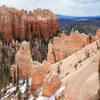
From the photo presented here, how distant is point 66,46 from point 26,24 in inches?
975

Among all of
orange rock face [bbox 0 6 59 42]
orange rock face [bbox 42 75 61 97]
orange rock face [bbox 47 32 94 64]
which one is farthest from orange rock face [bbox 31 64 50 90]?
orange rock face [bbox 0 6 59 42]

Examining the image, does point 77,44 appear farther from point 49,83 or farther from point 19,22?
point 19,22

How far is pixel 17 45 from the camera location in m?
38.8

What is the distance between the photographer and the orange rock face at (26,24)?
1622 inches

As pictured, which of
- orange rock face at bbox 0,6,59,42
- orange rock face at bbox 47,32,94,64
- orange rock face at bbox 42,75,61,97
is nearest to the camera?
orange rock face at bbox 42,75,61,97

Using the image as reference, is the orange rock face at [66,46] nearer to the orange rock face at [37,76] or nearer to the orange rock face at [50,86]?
the orange rock face at [37,76]

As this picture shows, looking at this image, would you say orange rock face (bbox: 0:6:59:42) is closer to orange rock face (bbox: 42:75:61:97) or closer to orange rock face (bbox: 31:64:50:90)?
orange rock face (bbox: 31:64:50:90)

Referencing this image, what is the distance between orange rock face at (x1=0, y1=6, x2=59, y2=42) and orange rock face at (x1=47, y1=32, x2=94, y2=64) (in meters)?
20.2

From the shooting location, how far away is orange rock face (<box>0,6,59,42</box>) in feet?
135

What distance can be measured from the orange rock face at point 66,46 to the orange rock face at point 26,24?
20.2m

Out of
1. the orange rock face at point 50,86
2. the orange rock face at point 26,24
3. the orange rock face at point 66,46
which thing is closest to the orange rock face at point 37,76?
the orange rock face at point 50,86

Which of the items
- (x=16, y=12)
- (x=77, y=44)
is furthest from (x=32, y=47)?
(x=77, y=44)

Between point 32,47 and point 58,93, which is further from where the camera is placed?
point 32,47

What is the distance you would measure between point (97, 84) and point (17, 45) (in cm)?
3148
